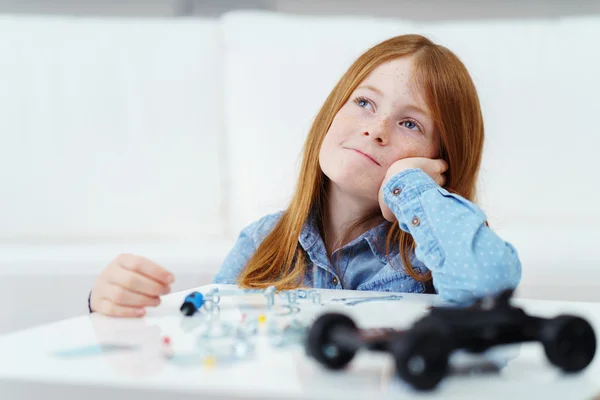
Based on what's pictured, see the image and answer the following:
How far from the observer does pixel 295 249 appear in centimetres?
114

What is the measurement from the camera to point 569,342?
19.2 inches

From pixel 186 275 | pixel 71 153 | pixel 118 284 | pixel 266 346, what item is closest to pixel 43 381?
pixel 266 346

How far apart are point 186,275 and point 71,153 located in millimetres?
532

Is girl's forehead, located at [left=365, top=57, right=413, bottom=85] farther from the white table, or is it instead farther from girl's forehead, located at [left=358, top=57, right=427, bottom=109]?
the white table

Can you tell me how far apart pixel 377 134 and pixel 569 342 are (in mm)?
566

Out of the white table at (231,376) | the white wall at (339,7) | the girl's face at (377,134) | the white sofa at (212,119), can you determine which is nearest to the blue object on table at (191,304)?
the white table at (231,376)

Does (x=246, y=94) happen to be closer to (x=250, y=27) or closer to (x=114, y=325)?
(x=250, y=27)

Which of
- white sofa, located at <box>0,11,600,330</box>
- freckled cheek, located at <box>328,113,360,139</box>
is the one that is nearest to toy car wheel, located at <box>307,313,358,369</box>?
freckled cheek, located at <box>328,113,360,139</box>

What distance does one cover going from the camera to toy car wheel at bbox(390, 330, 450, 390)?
0.42 metres

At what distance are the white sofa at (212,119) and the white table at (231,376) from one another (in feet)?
3.40

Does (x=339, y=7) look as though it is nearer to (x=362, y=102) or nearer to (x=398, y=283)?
(x=362, y=102)

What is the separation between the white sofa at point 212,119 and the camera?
1.68 m

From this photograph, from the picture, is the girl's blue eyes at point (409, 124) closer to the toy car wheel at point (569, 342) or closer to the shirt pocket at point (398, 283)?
the shirt pocket at point (398, 283)

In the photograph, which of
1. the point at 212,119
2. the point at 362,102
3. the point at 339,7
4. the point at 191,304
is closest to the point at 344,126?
the point at 362,102
